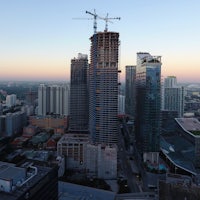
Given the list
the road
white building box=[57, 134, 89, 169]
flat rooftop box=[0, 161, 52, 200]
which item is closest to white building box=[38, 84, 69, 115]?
the road

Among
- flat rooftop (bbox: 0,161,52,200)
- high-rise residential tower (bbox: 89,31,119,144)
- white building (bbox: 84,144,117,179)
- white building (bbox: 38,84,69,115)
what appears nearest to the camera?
flat rooftop (bbox: 0,161,52,200)

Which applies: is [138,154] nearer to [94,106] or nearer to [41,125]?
[94,106]

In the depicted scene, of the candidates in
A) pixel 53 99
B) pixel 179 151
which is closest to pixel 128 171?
pixel 179 151

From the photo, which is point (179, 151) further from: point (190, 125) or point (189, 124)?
point (189, 124)

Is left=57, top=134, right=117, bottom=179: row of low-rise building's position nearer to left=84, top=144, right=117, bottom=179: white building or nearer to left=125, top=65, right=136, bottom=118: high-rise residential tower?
left=84, top=144, right=117, bottom=179: white building

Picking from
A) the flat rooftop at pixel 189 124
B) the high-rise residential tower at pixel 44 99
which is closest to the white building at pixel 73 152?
the flat rooftop at pixel 189 124

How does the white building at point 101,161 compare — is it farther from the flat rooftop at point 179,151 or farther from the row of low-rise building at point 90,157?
the flat rooftop at point 179,151
